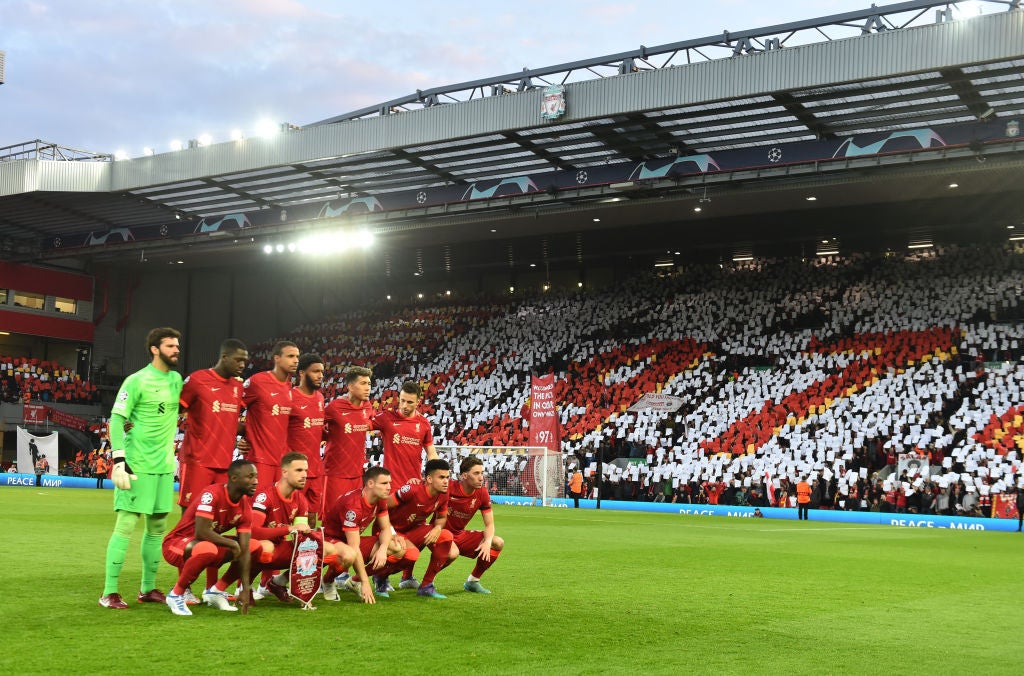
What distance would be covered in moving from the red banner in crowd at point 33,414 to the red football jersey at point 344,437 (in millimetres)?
35455

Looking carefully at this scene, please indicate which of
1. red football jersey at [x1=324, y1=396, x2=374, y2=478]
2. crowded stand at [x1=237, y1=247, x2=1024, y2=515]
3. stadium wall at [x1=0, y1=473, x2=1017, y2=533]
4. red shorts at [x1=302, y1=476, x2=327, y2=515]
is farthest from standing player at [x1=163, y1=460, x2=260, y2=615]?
crowded stand at [x1=237, y1=247, x2=1024, y2=515]

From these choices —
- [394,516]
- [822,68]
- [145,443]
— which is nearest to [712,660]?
[394,516]

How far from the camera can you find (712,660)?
6.25 metres

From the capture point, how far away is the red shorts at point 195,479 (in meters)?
8.20

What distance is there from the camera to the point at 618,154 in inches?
1206

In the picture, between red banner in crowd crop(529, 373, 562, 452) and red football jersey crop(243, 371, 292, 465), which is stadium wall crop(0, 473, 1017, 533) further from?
red football jersey crop(243, 371, 292, 465)

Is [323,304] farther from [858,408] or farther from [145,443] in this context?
[145,443]

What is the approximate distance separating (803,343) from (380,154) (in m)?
15.3

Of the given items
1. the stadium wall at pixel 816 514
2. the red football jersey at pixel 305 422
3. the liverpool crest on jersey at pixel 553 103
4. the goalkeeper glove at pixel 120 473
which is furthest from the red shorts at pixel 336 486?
the liverpool crest on jersey at pixel 553 103

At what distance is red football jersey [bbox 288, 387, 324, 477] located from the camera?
9414 millimetres

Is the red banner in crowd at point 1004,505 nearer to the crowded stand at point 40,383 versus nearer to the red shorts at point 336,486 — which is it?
the red shorts at point 336,486

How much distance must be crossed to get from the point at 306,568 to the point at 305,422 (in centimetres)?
185

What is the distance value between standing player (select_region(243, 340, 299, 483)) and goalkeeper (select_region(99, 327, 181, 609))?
40.3 inches

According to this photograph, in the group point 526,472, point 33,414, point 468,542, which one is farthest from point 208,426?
point 33,414
